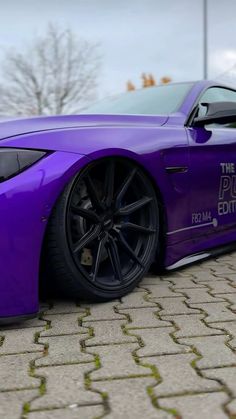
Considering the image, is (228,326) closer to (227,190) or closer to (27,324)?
(27,324)

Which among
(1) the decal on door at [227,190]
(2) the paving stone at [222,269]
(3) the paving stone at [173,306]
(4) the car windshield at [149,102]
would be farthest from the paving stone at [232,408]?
(4) the car windshield at [149,102]

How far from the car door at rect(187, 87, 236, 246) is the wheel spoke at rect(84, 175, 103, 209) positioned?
2.64 ft

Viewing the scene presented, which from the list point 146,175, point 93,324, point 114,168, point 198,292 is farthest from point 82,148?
point 198,292

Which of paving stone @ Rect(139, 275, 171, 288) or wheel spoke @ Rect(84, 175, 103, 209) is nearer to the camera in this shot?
wheel spoke @ Rect(84, 175, 103, 209)

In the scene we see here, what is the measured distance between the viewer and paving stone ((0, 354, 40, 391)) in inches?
70.3

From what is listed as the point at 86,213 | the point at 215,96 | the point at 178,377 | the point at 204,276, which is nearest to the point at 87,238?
the point at 86,213

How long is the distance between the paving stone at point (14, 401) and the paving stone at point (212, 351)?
0.65 metres

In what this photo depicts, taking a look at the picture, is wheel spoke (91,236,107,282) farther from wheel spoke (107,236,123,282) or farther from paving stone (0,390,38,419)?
paving stone (0,390,38,419)

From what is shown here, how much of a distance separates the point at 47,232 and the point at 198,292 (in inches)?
42.0

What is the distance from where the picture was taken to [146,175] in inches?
116

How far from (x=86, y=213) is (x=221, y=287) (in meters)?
1.05

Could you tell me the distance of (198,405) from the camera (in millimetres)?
1599

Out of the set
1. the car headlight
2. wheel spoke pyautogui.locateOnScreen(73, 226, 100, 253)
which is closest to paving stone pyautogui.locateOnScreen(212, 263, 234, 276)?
wheel spoke pyautogui.locateOnScreen(73, 226, 100, 253)

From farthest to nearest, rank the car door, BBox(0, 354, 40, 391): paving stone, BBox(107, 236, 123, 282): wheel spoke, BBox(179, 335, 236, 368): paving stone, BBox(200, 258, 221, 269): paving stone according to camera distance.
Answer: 1. BBox(200, 258, 221, 269): paving stone
2. the car door
3. BBox(107, 236, 123, 282): wheel spoke
4. BBox(179, 335, 236, 368): paving stone
5. BBox(0, 354, 40, 391): paving stone
